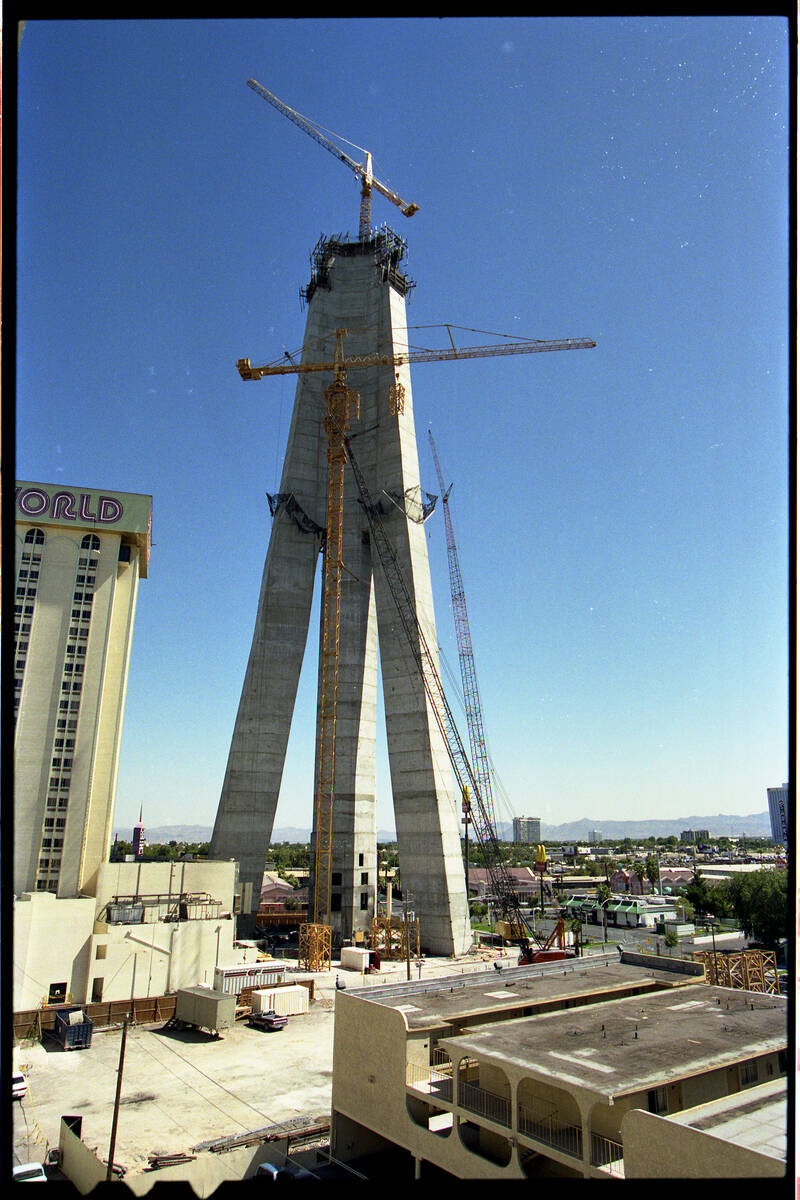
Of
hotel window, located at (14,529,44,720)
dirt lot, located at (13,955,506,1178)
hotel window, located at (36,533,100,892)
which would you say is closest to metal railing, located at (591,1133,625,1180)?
dirt lot, located at (13,955,506,1178)

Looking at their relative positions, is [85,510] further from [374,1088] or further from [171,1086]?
[374,1088]

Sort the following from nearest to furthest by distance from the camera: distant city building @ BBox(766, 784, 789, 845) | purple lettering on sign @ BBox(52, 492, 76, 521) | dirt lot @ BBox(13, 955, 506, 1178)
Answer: distant city building @ BBox(766, 784, 789, 845) → dirt lot @ BBox(13, 955, 506, 1178) → purple lettering on sign @ BBox(52, 492, 76, 521)

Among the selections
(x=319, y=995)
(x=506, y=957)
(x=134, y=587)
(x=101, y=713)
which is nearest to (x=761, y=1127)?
(x=319, y=995)

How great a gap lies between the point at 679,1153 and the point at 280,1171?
11.2 metres

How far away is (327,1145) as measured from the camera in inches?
851

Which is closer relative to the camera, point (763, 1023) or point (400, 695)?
point (763, 1023)

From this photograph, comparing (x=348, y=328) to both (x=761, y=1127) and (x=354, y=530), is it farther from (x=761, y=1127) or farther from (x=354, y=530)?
(x=761, y=1127)

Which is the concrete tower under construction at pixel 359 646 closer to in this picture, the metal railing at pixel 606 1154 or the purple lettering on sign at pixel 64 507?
the purple lettering on sign at pixel 64 507

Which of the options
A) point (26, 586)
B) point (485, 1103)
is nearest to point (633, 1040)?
point (485, 1103)

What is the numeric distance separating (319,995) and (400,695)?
22512mm

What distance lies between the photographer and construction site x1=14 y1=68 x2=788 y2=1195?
54.8ft

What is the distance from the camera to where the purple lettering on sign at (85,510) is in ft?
182

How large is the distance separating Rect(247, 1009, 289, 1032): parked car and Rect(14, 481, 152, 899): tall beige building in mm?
19379

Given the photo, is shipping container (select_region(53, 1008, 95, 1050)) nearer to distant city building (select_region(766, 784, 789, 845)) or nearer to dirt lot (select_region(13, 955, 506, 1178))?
dirt lot (select_region(13, 955, 506, 1178))
